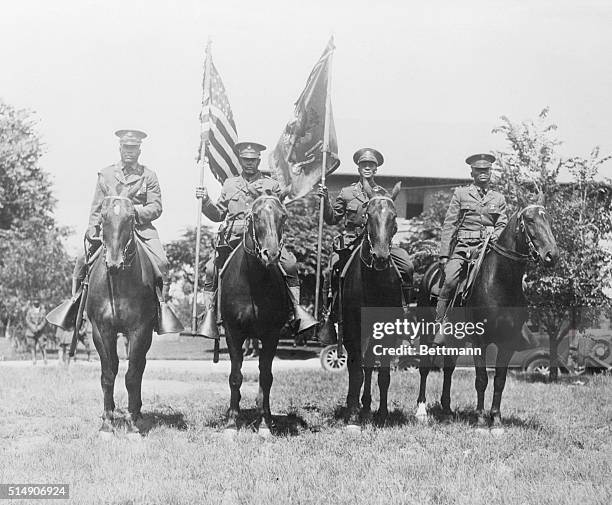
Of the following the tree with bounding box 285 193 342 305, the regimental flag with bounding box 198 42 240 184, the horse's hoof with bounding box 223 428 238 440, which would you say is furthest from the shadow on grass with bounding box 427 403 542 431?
the tree with bounding box 285 193 342 305

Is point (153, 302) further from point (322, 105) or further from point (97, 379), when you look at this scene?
point (97, 379)

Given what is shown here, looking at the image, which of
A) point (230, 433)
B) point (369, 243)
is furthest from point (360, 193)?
point (230, 433)

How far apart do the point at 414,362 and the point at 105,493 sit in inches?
521

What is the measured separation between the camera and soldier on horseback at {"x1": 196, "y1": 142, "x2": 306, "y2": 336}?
28.9 feet

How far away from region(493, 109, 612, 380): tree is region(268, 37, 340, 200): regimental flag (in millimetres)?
5889

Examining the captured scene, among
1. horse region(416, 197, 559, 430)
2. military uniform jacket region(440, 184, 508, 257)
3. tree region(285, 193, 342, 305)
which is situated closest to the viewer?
horse region(416, 197, 559, 430)

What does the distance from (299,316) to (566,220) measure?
8696 millimetres

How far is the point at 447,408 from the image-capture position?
10445 millimetres

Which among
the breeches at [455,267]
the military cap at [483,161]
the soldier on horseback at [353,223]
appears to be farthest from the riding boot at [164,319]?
the military cap at [483,161]

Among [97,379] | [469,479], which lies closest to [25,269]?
[97,379]

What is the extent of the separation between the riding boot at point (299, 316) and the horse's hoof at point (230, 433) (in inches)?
56.9

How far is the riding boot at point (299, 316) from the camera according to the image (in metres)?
8.63

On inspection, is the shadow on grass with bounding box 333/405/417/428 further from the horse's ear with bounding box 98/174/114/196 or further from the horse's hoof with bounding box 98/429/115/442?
A: the horse's ear with bounding box 98/174/114/196

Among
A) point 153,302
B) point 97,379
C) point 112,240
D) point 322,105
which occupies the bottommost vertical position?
point 97,379
